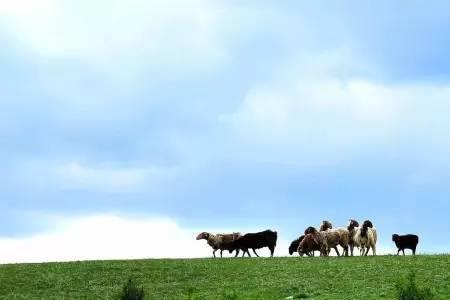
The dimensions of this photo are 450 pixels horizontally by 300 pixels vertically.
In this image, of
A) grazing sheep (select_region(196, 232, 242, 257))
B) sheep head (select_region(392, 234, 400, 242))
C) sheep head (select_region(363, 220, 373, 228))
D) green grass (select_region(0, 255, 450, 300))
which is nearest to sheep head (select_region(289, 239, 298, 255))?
grazing sheep (select_region(196, 232, 242, 257))

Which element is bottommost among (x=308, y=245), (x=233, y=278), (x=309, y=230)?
(x=233, y=278)

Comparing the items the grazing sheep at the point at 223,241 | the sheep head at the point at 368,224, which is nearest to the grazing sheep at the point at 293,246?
the grazing sheep at the point at 223,241

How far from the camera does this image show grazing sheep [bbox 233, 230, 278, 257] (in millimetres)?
56094

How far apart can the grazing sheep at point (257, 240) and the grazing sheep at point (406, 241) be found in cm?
901

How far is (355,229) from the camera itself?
170 feet

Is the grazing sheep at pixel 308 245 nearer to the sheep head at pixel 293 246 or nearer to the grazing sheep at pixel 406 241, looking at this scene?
the sheep head at pixel 293 246

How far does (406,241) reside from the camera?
58.7m

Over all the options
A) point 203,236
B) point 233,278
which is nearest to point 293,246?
point 203,236

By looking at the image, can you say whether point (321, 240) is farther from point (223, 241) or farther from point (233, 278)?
point (233, 278)

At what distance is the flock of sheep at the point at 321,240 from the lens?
51469 millimetres

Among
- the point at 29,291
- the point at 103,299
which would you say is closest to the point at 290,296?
the point at 103,299

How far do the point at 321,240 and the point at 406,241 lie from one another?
31.4 ft

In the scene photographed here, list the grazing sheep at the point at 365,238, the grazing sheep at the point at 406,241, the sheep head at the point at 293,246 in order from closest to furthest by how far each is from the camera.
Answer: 1. the grazing sheep at the point at 365,238
2. the grazing sheep at the point at 406,241
3. the sheep head at the point at 293,246

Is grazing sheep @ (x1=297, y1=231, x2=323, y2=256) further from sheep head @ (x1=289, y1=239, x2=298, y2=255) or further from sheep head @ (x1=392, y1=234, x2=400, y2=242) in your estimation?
sheep head @ (x1=392, y1=234, x2=400, y2=242)
